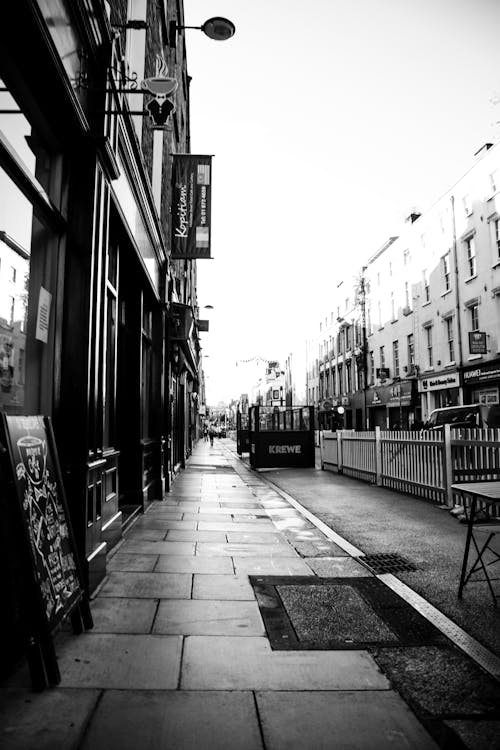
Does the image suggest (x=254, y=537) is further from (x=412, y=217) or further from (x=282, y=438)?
(x=412, y=217)

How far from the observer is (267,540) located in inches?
247

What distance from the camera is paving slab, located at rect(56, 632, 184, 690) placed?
2730 mm

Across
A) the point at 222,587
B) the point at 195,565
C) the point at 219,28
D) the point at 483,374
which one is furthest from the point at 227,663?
the point at 483,374

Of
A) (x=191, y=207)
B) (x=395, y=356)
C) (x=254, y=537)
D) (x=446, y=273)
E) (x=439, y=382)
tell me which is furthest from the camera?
(x=395, y=356)

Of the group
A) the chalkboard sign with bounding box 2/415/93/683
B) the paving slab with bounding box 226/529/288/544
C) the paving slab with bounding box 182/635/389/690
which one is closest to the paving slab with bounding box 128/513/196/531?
the paving slab with bounding box 226/529/288/544

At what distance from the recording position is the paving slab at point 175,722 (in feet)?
7.22

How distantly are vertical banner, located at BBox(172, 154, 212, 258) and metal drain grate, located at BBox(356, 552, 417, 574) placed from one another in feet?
26.7

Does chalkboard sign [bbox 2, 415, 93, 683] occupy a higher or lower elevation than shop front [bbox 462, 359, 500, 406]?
lower

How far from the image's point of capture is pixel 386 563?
17.3 feet

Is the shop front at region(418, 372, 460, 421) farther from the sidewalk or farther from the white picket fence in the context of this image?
the sidewalk

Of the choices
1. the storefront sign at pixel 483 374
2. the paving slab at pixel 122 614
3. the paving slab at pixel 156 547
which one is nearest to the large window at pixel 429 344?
the storefront sign at pixel 483 374

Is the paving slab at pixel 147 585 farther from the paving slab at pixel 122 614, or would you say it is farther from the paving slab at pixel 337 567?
the paving slab at pixel 337 567

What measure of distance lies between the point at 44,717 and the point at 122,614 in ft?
4.46

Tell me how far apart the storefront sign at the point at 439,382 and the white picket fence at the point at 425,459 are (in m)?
12.8
